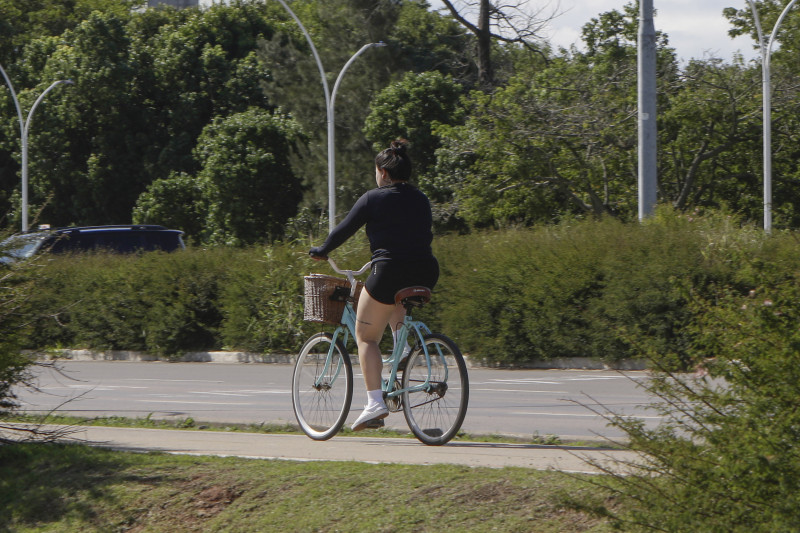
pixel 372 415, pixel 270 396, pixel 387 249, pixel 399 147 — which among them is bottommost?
pixel 270 396

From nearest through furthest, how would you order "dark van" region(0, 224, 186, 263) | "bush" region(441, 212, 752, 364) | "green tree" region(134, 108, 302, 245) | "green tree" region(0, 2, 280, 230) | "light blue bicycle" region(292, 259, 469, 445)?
1. "light blue bicycle" region(292, 259, 469, 445)
2. "bush" region(441, 212, 752, 364)
3. "dark van" region(0, 224, 186, 263)
4. "green tree" region(134, 108, 302, 245)
5. "green tree" region(0, 2, 280, 230)

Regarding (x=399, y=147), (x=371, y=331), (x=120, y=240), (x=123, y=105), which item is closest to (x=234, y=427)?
(x=371, y=331)

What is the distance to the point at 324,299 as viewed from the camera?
741 centimetres

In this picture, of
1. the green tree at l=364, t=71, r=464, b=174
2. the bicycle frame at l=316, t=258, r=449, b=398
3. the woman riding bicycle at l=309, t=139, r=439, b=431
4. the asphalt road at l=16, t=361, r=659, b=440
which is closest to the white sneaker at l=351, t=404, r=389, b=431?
the woman riding bicycle at l=309, t=139, r=439, b=431

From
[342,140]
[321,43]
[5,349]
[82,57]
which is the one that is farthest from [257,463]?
[82,57]

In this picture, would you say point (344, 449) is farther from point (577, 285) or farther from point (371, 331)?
point (577, 285)

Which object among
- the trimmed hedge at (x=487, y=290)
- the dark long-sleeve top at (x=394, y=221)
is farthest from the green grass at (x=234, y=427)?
the trimmed hedge at (x=487, y=290)

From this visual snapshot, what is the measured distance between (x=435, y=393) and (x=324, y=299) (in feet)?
3.24

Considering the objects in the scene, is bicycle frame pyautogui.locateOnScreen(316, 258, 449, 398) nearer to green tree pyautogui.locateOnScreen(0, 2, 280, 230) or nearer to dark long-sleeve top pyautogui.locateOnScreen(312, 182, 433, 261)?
dark long-sleeve top pyautogui.locateOnScreen(312, 182, 433, 261)

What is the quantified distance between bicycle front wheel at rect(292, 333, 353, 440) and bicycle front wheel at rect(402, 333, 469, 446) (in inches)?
20.9

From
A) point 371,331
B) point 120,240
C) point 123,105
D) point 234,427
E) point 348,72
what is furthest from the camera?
point 123,105

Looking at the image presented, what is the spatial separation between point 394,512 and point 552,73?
25401 millimetres

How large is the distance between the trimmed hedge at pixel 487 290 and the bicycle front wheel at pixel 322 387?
5.86 m

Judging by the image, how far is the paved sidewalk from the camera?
642cm
